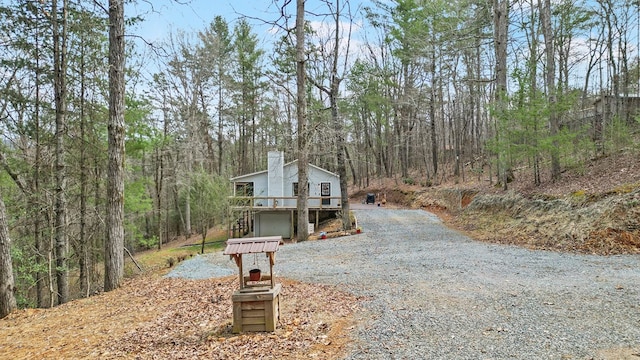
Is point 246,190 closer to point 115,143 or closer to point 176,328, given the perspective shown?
point 115,143

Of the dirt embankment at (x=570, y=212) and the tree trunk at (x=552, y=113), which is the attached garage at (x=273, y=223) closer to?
the dirt embankment at (x=570, y=212)

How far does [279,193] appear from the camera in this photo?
895 inches

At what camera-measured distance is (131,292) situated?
6805mm

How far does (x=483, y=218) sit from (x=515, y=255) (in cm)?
510

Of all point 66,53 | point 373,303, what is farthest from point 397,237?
point 66,53

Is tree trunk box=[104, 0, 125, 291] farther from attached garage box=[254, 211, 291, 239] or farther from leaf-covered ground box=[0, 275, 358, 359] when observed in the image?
attached garage box=[254, 211, 291, 239]

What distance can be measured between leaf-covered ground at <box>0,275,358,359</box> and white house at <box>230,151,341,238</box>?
50.2 feet

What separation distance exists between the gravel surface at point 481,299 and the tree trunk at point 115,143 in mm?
1638

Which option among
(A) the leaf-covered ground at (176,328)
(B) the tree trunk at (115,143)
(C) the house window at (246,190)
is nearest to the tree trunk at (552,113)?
(A) the leaf-covered ground at (176,328)

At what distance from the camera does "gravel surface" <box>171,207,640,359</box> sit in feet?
11.5

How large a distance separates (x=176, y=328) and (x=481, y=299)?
4071mm

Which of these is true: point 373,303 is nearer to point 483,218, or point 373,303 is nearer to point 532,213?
point 532,213

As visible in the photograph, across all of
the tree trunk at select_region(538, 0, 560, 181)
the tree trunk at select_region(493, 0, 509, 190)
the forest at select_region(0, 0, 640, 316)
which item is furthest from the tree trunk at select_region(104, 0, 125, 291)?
the tree trunk at select_region(493, 0, 509, 190)

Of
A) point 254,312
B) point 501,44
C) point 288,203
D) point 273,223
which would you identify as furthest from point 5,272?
point 273,223
